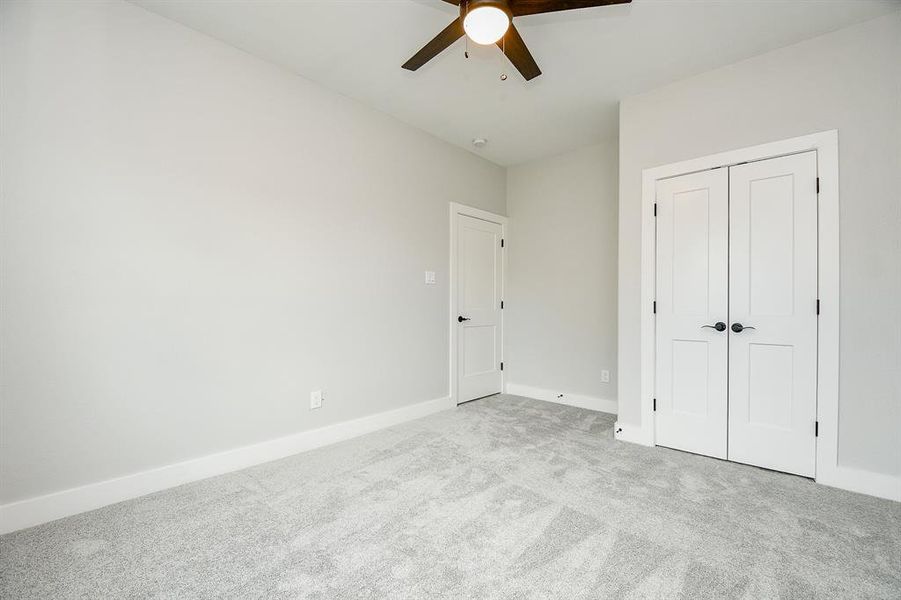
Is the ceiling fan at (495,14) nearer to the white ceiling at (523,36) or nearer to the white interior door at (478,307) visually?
the white ceiling at (523,36)

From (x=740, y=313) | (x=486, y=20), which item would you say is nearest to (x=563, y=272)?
(x=740, y=313)

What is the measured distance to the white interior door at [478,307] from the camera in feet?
14.3

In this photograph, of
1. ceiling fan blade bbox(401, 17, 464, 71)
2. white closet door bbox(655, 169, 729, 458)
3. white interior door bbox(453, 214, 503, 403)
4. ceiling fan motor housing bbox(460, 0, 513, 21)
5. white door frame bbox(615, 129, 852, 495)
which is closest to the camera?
ceiling fan motor housing bbox(460, 0, 513, 21)

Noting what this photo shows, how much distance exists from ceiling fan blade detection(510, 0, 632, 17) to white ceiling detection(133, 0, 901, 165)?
0.57m

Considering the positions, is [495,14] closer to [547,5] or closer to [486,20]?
[486,20]

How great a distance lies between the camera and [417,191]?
3898 millimetres

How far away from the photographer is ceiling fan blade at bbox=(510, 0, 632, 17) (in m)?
1.77

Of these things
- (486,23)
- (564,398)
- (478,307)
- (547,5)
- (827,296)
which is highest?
(547,5)

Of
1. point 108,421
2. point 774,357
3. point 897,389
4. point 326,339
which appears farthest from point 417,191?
point 897,389

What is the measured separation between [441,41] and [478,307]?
2.93 m

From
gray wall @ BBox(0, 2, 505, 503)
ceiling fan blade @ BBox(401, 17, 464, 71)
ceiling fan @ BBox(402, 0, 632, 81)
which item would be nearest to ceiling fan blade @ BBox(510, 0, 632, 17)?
ceiling fan @ BBox(402, 0, 632, 81)

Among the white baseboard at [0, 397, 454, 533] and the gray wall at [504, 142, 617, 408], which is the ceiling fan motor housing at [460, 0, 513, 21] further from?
the white baseboard at [0, 397, 454, 533]

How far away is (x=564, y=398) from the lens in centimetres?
442

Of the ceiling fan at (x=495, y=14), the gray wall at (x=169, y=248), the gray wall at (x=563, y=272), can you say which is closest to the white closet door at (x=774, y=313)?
the gray wall at (x=563, y=272)
